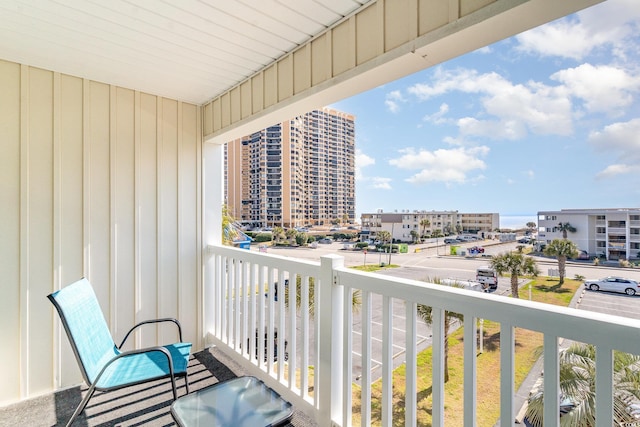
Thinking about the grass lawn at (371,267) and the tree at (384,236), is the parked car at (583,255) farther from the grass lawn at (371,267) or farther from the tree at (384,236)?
the tree at (384,236)

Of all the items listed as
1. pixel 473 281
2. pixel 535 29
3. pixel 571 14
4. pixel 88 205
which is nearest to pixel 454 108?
pixel 535 29

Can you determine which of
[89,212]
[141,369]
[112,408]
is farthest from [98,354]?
[89,212]

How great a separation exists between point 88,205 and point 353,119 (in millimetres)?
2476

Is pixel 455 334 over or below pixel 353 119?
below

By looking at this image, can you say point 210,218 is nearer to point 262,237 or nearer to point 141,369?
point 262,237

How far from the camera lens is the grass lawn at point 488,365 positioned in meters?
1.25

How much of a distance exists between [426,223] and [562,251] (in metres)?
0.68

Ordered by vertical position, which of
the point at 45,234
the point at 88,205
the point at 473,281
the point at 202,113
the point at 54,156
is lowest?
the point at 473,281

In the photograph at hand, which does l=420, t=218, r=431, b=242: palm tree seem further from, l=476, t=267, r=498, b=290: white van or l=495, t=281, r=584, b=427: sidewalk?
l=495, t=281, r=584, b=427: sidewalk

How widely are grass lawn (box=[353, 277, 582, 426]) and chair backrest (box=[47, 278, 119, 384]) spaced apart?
189 cm

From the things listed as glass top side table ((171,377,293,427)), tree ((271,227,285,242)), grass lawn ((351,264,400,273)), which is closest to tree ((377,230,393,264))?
grass lawn ((351,264,400,273))

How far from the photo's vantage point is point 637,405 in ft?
3.48

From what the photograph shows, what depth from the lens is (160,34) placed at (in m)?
2.16

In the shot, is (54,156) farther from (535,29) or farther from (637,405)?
(637,405)
